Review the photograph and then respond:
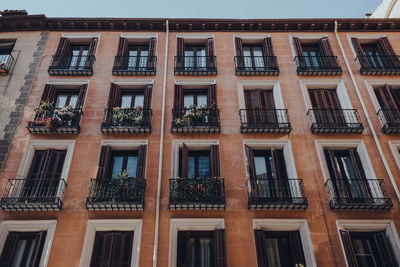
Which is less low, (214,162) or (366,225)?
(214,162)

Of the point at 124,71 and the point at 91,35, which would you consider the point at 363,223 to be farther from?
the point at 91,35

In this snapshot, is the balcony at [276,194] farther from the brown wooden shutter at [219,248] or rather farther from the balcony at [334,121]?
the balcony at [334,121]

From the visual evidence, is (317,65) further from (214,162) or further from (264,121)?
(214,162)

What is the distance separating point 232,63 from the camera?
658 inches

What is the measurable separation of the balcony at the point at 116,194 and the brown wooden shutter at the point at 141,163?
14.0 inches

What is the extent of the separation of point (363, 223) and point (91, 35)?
1619 centimetres

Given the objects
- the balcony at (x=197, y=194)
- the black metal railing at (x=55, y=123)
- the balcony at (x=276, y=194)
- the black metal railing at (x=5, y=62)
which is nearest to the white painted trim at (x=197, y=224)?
the balcony at (x=197, y=194)

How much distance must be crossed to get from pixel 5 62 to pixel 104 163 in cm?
890

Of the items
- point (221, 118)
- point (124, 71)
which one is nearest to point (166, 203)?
point (221, 118)

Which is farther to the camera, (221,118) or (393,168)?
(221,118)

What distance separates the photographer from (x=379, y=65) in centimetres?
1680

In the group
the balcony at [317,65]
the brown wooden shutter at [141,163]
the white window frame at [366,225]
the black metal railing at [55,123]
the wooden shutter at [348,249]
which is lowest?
the wooden shutter at [348,249]

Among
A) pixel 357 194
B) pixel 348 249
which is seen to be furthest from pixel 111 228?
pixel 357 194

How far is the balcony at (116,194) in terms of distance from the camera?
466 inches
